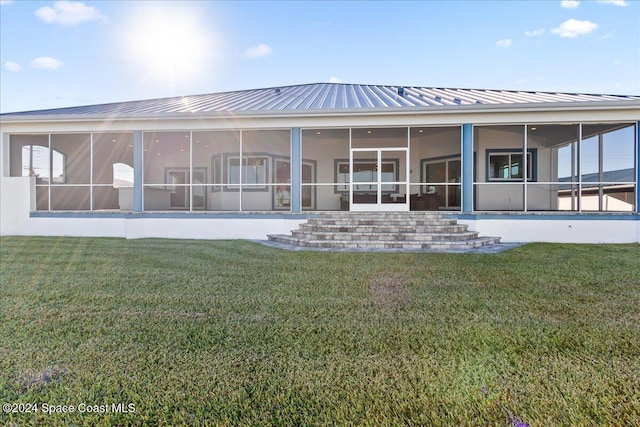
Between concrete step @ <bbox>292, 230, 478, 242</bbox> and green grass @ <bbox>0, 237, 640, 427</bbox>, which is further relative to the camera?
concrete step @ <bbox>292, 230, 478, 242</bbox>

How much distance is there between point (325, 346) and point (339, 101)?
9.27 metres

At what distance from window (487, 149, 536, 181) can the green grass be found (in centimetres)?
748

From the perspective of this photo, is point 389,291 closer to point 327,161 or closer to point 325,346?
A: point 325,346

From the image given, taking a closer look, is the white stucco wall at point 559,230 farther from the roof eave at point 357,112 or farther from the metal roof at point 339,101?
the metal roof at point 339,101

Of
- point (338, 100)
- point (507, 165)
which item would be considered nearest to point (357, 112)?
point (338, 100)

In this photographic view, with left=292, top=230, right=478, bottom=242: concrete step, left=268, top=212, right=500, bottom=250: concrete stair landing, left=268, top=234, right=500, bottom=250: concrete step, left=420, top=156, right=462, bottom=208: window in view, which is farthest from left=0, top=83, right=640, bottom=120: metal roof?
left=268, top=234, right=500, bottom=250: concrete step

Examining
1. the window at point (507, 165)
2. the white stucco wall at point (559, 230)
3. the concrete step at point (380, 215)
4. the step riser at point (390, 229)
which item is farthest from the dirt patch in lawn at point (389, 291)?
the window at point (507, 165)

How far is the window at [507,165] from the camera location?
11695 millimetres

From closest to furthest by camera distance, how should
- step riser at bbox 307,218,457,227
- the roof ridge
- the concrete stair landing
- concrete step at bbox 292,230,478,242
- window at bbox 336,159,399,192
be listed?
the concrete stair landing < concrete step at bbox 292,230,478,242 < step riser at bbox 307,218,457,227 < the roof ridge < window at bbox 336,159,399,192

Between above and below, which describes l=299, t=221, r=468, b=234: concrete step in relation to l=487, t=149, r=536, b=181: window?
below

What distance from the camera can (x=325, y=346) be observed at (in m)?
2.45

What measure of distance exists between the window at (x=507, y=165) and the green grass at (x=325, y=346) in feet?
24.5

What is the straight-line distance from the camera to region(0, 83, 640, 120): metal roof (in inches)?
340

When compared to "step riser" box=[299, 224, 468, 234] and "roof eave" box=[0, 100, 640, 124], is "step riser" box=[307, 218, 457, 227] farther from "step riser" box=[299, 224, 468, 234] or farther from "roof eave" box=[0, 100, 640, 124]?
"roof eave" box=[0, 100, 640, 124]
